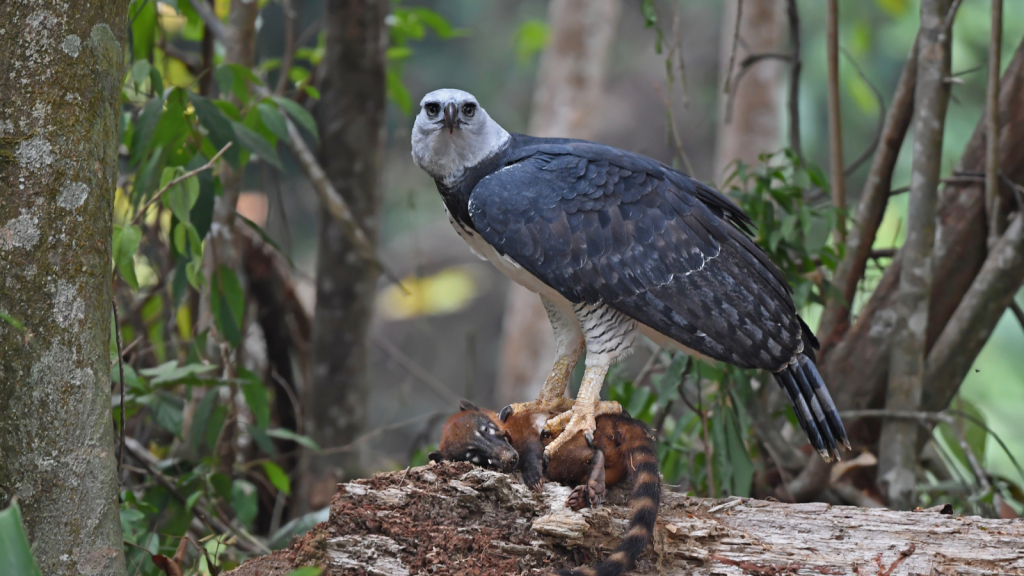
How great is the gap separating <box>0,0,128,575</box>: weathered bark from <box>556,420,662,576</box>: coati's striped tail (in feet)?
4.42

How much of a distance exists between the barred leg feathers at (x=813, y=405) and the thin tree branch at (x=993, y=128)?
73.8 inches

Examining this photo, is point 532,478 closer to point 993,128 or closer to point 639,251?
point 639,251

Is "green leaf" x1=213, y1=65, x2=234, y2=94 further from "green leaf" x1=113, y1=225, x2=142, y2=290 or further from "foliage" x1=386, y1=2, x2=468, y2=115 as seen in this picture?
"foliage" x1=386, y1=2, x2=468, y2=115

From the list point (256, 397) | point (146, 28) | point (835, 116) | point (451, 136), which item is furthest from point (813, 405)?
point (146, 28)

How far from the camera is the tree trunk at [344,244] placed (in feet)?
19.6

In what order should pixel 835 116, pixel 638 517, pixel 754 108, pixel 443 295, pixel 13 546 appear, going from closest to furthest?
pixel 13 546
pixel 638 517
pixel 835 116
pixel 754 108
pixel 443 295

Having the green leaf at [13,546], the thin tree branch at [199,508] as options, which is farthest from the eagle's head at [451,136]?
the green leaf at [13,546]

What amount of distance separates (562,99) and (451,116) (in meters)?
6.30

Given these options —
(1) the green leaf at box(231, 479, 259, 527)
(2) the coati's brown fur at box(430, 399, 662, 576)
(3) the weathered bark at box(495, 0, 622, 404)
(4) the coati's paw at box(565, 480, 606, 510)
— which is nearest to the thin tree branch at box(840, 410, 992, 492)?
(2) the coati's brown fur at box(430, 399, 662, 576)

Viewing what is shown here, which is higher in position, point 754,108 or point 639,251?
point 754,108

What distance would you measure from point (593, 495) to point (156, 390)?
2346 mm

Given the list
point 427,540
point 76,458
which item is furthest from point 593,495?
point 76,458

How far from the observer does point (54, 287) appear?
2.21 metres

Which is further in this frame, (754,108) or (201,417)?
(754,108)
